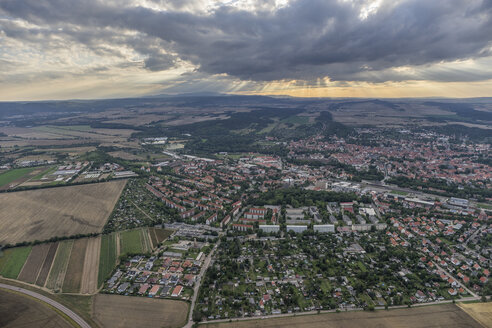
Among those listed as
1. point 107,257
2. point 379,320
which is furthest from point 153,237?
point 379,320

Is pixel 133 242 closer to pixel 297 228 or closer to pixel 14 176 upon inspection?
pixel 297 228

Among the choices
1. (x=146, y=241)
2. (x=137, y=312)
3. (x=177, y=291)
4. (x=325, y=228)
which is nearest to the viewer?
(x=137, y=312)

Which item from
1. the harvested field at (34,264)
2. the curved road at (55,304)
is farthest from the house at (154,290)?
the harvested field at (34,264)

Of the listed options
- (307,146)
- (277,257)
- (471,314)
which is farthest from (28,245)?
(307,146)

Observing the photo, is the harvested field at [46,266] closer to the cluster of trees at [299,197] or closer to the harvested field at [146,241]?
the harvested field at [146,241]

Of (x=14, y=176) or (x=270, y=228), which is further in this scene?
(x=14, y=176)

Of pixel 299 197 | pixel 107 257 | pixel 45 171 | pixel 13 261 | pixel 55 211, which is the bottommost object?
pixel 107 257
